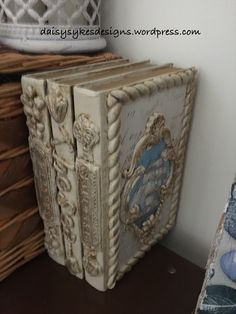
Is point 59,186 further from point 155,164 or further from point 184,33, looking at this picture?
point 184,33

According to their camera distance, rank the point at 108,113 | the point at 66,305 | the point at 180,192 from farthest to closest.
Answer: the point at 180,192 → the point at 66,305 → the point at 108,113

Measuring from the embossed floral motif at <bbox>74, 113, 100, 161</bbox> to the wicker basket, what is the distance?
A: 0.34 ft

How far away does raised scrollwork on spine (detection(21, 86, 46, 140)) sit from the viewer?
40 centimetres

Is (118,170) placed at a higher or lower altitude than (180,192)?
higher

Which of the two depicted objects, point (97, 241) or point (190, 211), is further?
point (190, 211)

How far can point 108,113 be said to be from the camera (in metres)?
0.36

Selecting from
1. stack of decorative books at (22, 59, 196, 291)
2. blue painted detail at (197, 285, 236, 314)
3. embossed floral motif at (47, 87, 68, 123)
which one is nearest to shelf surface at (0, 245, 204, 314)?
stack of decorative books at (22, 59, 196, 291)

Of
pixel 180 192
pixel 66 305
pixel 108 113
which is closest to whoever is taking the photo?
pixel 108 113

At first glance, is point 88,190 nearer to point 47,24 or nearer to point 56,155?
point 56,155

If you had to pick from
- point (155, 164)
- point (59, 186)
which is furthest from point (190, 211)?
point (59, 186)

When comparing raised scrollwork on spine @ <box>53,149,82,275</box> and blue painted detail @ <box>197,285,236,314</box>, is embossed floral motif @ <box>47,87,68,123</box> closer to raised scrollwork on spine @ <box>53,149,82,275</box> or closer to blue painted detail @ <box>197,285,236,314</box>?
raised scrollwork on spine @ <box>53,149,82,275</box>

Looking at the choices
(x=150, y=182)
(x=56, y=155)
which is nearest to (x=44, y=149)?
(x=56, y=155)

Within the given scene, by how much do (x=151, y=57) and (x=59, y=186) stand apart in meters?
0.27

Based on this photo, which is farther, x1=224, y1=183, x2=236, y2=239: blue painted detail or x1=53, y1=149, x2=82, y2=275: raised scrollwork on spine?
x1=53, y1=149, x2=82, y2=275: raised scrollwork on spine
